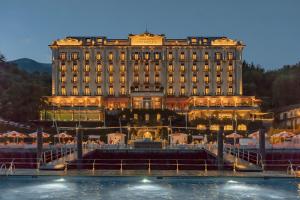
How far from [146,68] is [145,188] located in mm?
115835

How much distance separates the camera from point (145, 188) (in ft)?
87.0

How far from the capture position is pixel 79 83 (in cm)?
13762

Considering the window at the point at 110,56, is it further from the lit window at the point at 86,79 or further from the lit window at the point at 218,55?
the lit window at the point at 218,55

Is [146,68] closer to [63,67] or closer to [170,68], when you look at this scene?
[170,68]

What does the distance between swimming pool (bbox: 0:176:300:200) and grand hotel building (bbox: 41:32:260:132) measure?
345ft

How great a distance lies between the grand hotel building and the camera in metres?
137

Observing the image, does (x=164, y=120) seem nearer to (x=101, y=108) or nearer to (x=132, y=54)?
(x=101, y=108)

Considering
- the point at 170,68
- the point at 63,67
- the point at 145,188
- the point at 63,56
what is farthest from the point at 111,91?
the point at 145,188

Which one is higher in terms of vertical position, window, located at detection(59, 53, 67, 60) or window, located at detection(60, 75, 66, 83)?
window, located at detection(59, 53, 67, 60)

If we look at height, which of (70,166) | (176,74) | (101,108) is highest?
(176,74)

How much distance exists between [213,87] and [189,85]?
23.9 ft

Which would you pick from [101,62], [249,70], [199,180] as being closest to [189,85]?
[101,62]

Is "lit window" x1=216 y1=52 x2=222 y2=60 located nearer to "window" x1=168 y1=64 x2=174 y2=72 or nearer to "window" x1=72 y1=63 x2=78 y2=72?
"window" x1=168 y1=64 x2=174 y2=72

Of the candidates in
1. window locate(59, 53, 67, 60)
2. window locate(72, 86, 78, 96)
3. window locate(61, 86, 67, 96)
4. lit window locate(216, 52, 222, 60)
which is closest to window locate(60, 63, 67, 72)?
window locate(59, 53, 67, 60)
